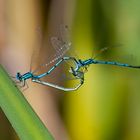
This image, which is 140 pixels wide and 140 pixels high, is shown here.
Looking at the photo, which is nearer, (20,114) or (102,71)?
(20,114)

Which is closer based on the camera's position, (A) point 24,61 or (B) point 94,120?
(B) point 94,120

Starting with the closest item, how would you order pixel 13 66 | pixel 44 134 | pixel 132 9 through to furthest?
1. pixel 44 134
2. pixel 132 9
3. pixel 13 66

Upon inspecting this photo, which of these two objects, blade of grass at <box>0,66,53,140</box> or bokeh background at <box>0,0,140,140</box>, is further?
bokeh background at <box>0,0,140,140</box>

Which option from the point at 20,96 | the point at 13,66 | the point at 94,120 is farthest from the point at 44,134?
the point at 13,66

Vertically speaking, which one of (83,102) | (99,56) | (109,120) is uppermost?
(99,56)

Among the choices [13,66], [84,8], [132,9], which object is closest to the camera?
[132,9]

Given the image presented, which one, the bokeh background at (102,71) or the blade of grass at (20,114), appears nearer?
the blade of grass at (20,114)

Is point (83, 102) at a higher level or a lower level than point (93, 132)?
higher

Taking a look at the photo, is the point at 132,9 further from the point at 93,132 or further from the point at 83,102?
the point at 93,132
